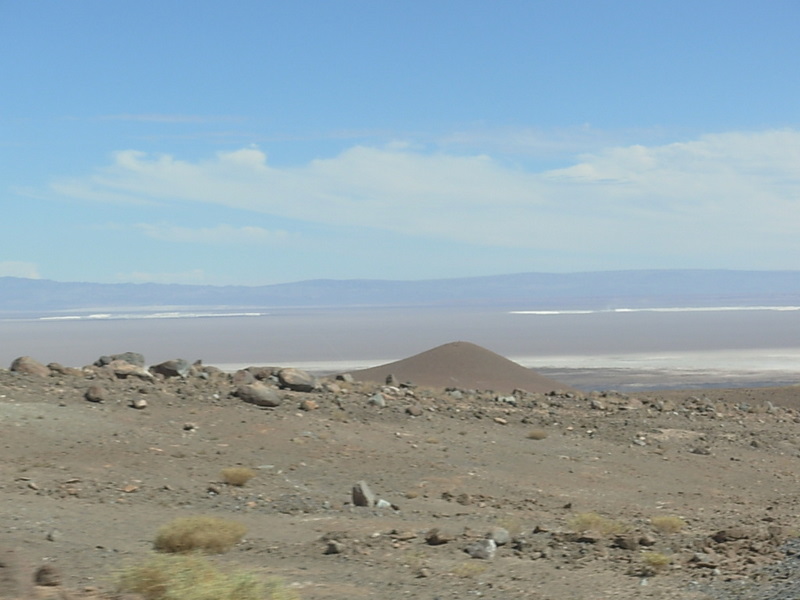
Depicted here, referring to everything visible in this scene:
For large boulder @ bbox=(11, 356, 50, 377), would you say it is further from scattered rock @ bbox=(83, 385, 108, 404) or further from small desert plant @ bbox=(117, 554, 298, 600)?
small desert plant @ bbox=(117, 554, 298, 600)

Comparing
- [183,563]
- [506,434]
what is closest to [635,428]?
[506,434]

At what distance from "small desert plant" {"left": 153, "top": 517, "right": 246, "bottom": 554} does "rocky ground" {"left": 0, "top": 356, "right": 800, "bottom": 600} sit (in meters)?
0.18

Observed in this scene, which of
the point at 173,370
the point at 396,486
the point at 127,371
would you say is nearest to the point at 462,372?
the point at 173,370

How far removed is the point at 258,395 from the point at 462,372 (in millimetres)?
23696

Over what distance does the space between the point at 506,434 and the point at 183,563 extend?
14.4 meters

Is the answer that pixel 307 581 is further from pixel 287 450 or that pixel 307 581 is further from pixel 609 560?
pixel 287 450

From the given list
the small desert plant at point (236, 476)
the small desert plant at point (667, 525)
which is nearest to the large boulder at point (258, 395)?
the small desert plant at point (236, 476)

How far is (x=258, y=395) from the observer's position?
854 inches

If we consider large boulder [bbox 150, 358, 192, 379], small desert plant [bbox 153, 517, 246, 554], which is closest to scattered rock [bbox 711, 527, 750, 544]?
small desert plant [bbox 153, 517, 246, 554]

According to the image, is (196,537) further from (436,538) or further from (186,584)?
(186,584)

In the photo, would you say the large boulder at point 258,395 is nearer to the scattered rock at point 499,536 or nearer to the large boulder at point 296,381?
the large boulder at point 296,381

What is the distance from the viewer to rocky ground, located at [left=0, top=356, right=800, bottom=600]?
10.8 metres

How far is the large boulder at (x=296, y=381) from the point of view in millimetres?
23969

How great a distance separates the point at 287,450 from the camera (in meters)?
18.8
